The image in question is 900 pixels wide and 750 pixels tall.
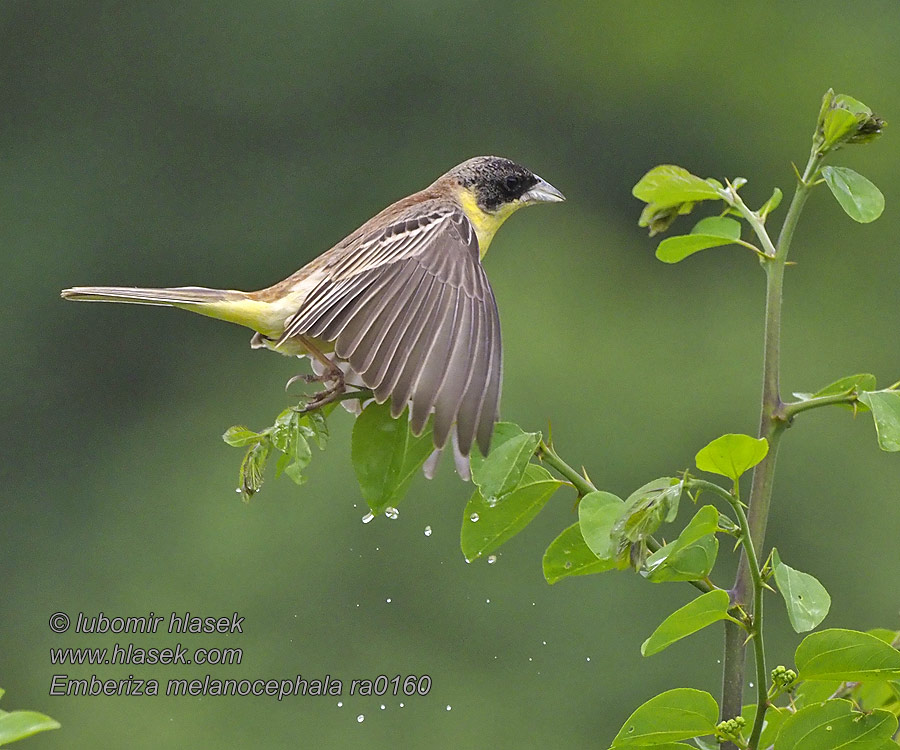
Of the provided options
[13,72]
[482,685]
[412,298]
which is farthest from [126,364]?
[412,298]

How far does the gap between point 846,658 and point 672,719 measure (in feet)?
0.54

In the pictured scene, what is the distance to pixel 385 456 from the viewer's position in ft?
5.01

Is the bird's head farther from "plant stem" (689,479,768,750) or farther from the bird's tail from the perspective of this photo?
"plant stem" (689,479,768,750)

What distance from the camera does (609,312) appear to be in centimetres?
1019

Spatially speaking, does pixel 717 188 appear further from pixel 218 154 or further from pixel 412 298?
pixel 218 154

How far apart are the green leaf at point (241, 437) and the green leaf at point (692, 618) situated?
564 millimetres

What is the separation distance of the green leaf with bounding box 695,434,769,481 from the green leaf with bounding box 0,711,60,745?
59 cm

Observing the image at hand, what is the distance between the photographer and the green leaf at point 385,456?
149 cm

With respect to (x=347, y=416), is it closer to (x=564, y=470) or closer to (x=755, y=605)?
(x=564, y=470)

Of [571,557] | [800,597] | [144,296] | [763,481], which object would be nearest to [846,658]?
[800,597]

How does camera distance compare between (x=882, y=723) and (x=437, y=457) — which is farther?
(x=437, y=457)

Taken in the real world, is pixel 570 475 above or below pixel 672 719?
above

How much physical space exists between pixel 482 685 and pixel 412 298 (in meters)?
5.95

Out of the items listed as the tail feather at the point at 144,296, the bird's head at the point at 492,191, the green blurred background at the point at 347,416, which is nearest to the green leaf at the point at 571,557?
the tail feather at the point at 144,296
